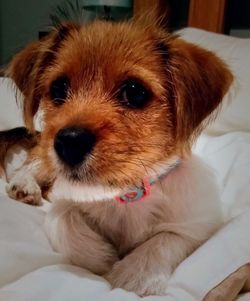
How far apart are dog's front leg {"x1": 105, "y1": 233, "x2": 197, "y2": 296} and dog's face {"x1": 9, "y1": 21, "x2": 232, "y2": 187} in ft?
0.55

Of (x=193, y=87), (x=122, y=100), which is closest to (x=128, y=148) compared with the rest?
(x=122, y=100)

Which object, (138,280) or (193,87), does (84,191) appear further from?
(193,87)

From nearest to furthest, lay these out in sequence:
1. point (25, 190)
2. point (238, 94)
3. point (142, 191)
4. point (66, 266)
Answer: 1. point (66, 266)
2. point (142, 191)
3. point (25, 190)
4. point (238, 94)

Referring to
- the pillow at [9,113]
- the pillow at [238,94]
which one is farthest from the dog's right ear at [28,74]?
the pillow at [238,94]

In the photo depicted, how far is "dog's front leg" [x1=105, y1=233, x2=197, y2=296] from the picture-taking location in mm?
909

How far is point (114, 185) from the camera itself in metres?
0.94

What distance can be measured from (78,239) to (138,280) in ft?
0.68

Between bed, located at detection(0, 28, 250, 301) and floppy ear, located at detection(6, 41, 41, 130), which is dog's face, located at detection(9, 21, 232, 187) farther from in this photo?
bed, located at detection(0, 28, 250, 301)

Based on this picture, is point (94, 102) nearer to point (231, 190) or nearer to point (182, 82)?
point (182, 82)

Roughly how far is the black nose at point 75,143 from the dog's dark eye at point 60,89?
0.22m

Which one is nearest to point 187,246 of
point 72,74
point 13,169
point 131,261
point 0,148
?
point 131,261

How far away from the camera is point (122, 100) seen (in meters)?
1.00

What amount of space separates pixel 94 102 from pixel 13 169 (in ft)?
2.96

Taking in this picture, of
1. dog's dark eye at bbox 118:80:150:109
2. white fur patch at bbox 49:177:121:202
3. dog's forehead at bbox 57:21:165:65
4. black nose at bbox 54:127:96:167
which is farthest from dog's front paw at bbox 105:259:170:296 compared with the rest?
dog's forehead at bbox 57:21:165:65
